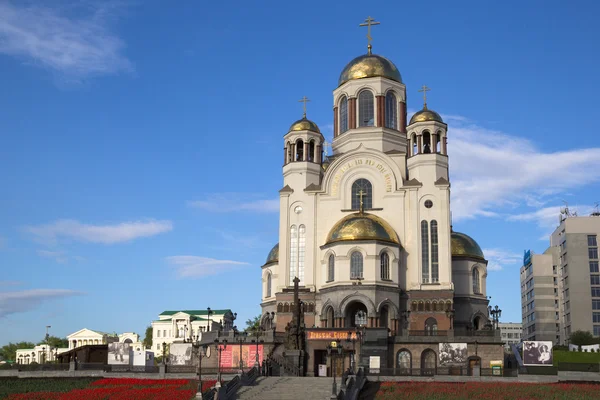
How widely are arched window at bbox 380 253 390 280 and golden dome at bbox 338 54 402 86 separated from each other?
1631cm

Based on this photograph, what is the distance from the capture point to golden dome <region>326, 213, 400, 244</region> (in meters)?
53.8

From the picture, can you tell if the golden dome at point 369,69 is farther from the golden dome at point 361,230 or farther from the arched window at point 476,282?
the arched window at point 476,282

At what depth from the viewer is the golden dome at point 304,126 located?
201 ft

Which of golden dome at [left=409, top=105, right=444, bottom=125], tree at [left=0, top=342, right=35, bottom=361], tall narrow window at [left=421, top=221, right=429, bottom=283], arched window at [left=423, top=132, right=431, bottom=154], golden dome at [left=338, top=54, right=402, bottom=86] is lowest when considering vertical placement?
tree at [left=0, top=342, right=35, bottom=361]

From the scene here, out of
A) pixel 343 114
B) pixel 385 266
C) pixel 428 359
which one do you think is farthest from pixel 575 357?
pixel 343 114

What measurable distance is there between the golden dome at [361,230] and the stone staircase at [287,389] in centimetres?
1455

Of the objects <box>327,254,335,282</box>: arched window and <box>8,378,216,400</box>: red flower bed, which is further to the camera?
<box>327,254,335,282</box>: arched window

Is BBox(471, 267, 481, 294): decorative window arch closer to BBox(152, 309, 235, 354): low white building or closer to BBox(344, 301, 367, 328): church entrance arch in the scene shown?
BBox(344, 301, 367, 328): church entrance arch

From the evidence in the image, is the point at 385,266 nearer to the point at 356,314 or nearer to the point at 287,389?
the point at 356,314

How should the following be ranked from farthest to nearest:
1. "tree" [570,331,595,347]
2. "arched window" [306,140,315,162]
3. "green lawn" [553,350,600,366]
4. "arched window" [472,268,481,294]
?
"tree" [570,331,595,347]
"arched window" [306,140,315,162]
"arched window" [472,268,481,294]
"green lawn" [553,350,600,366]

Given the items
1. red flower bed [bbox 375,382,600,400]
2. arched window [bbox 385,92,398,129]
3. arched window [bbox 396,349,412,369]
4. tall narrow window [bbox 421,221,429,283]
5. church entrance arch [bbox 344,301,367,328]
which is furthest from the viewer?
arched window [bbox 385,92,398,129]

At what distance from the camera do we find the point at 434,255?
181 ft

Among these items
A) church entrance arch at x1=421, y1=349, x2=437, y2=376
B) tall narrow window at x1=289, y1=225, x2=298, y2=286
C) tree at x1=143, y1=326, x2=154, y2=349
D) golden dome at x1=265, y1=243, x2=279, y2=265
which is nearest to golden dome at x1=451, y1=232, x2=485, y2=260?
church entrance arch at x1=421, y1=349, x2=437, y2=376

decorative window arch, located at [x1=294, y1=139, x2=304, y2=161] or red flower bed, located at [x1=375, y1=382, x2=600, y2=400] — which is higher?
decorative window arch, located at [x1=294, y1=139, x2=304, y2=161]
